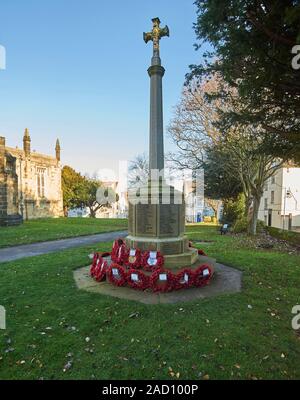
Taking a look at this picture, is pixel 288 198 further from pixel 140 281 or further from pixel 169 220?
pixel 140 281

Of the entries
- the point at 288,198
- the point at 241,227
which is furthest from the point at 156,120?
the point at 288,198

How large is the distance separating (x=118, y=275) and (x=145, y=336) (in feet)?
7.10

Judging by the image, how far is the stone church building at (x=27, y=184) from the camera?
65.5 ft

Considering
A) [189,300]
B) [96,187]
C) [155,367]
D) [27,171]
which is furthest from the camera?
[96,187]

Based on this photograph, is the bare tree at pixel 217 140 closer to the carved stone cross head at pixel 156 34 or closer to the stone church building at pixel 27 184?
the carved stone cross head at pixel 156 34

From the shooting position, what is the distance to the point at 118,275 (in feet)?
18.4

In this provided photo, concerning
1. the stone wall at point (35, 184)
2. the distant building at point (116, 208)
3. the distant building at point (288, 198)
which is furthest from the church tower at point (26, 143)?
the distant building at point (288, 198)

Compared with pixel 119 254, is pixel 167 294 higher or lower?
lower

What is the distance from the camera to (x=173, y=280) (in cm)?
529

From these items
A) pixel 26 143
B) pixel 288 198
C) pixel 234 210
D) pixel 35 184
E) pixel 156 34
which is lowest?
pixel 234 210

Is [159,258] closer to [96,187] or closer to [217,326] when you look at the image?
[217,326]

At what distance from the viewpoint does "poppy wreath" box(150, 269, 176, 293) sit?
5252mm
